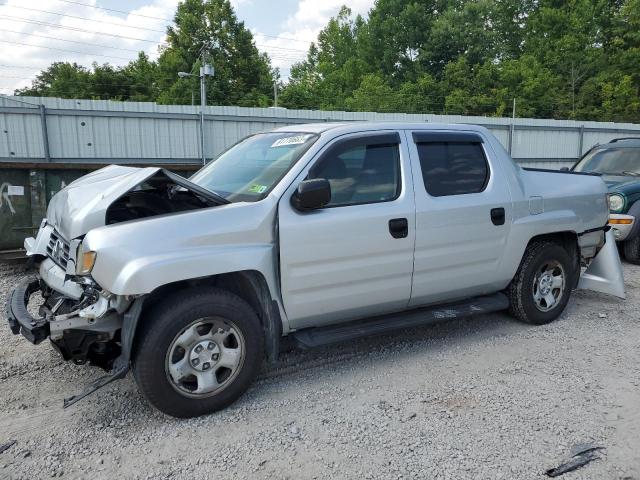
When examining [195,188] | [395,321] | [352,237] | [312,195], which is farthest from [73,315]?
[395,321]

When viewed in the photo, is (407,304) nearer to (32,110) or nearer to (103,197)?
(103,197)

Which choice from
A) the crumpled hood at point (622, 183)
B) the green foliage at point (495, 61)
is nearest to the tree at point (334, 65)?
the green foliage at point (495, 61)

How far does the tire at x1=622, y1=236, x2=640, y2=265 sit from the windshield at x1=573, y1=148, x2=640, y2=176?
4.03 ft

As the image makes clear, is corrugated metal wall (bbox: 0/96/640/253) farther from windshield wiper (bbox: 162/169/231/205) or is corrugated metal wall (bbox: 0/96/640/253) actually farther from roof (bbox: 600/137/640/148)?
roof (bbox: 600/137/640/148)

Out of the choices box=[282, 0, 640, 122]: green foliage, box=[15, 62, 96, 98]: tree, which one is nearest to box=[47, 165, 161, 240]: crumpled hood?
box=[282, 0, 640, 122]: green foliage

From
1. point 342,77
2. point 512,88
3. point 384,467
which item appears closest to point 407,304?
point 384,467

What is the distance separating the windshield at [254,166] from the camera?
12.2ft

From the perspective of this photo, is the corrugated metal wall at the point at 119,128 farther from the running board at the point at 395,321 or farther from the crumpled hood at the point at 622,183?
the running board at the point at 395,321

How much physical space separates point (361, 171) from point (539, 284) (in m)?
2.29

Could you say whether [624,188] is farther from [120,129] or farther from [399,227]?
[120,129]

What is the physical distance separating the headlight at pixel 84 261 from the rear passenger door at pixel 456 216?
231 cm

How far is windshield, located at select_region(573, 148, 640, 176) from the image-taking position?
27.8ft

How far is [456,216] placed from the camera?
4.22 metres

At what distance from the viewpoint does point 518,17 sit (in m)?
47.0
